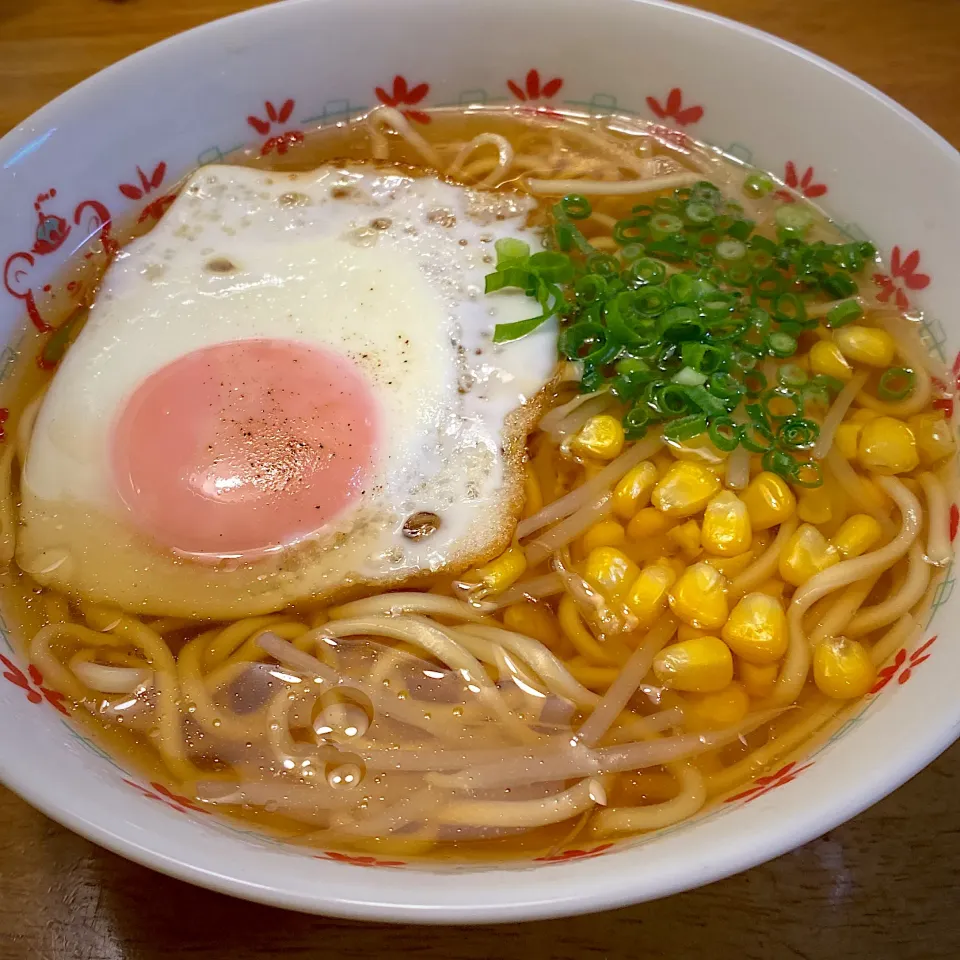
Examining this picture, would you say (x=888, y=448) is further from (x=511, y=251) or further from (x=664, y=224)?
(x=511, y=251)

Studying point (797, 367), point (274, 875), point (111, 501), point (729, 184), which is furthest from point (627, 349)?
point (274, 875)

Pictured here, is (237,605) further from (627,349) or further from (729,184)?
(729,184)

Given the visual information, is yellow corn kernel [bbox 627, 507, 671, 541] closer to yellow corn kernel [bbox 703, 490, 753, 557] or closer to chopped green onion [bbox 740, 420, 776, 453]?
yellow corn kernel [bbox 703, 490, 753, 557]

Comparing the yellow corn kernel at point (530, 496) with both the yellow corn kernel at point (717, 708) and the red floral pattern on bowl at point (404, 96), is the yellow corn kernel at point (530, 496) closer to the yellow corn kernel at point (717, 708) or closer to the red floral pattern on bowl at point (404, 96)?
the yellow corn kernel at point (717, 708)

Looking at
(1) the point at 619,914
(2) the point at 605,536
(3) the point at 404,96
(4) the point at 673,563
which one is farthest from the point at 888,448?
(3) the point at 404,96

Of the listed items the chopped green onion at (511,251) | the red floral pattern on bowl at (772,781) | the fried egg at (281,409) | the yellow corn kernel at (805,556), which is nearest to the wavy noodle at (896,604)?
the yellow corn kernel at (805,556)

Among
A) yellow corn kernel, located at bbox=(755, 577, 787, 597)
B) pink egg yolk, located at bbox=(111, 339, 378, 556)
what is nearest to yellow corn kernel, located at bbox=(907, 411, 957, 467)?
yellow corn kernel, located at bbox=(755, 577, 787, 597)
